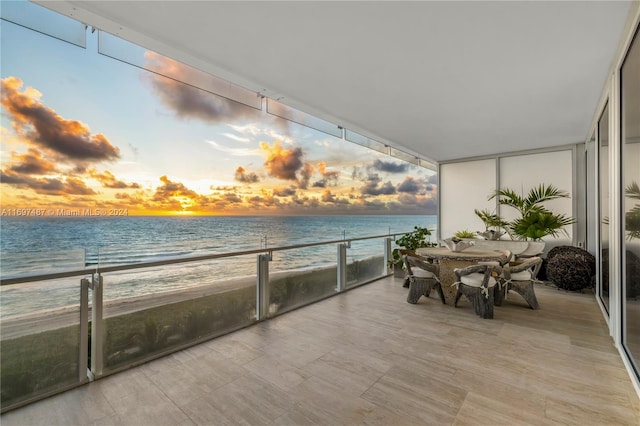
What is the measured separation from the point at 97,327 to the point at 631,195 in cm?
418

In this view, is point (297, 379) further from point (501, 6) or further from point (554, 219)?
point (554, 219)

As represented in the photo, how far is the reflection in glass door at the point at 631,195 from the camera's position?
79.1 inches

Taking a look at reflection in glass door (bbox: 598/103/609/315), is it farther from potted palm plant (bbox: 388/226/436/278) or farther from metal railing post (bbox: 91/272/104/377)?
metal railing post (bbox: 91/272/104/377)

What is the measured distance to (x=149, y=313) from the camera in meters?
2.73

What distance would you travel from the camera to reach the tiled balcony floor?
5.98 ft

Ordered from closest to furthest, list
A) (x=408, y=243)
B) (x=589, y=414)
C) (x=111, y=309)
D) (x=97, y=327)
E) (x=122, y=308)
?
(x=589, y=414)
(x=97, y=327)
(x=111, y=309)
(x=122, y=308)
(x=408, y=243)

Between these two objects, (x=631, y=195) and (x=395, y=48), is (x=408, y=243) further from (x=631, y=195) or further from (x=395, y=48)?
(x=395, y=48)

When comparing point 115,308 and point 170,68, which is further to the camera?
point 170,68

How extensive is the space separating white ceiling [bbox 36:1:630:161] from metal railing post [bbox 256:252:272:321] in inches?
79.8

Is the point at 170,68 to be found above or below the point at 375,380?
above

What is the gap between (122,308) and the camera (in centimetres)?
254

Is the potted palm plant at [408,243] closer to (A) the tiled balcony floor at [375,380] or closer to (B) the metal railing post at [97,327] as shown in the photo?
(A) the tiled balcony floor at [375,380]

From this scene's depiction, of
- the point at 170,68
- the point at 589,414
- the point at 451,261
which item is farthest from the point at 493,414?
the point at 170,68

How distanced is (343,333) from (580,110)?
4335 millimetres
